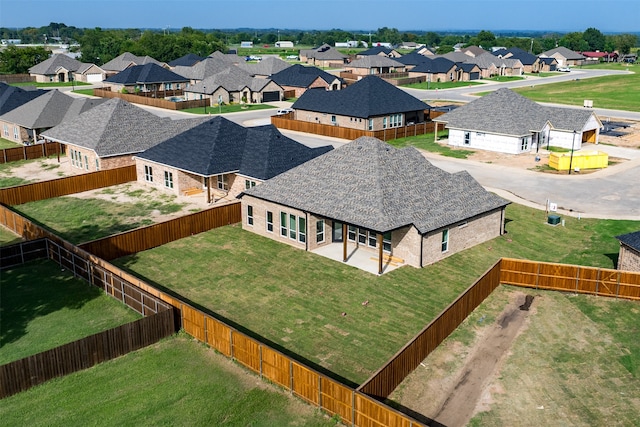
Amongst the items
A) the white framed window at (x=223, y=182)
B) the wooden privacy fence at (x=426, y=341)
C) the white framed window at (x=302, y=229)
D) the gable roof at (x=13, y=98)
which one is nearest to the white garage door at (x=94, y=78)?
the gable roof at (x=13, y=98)

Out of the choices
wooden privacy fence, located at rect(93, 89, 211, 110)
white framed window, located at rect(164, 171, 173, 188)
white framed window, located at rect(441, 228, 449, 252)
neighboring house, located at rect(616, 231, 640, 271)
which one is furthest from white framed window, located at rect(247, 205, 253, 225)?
wooden privacy fence, located at rect(93, 89, 211, 110)

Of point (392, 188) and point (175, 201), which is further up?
point (392, 188)

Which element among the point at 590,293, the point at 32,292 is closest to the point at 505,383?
the point at 590,293

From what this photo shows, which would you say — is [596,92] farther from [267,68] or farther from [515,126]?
[267,68]

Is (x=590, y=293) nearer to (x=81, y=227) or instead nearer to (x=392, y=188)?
(x=392, y=188)

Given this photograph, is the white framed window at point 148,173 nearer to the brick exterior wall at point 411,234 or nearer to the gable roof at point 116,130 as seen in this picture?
the gable roof at point 116,130

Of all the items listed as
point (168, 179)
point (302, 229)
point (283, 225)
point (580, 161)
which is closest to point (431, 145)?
point (580, 161)

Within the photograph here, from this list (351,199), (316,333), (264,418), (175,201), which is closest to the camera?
(264,418)
